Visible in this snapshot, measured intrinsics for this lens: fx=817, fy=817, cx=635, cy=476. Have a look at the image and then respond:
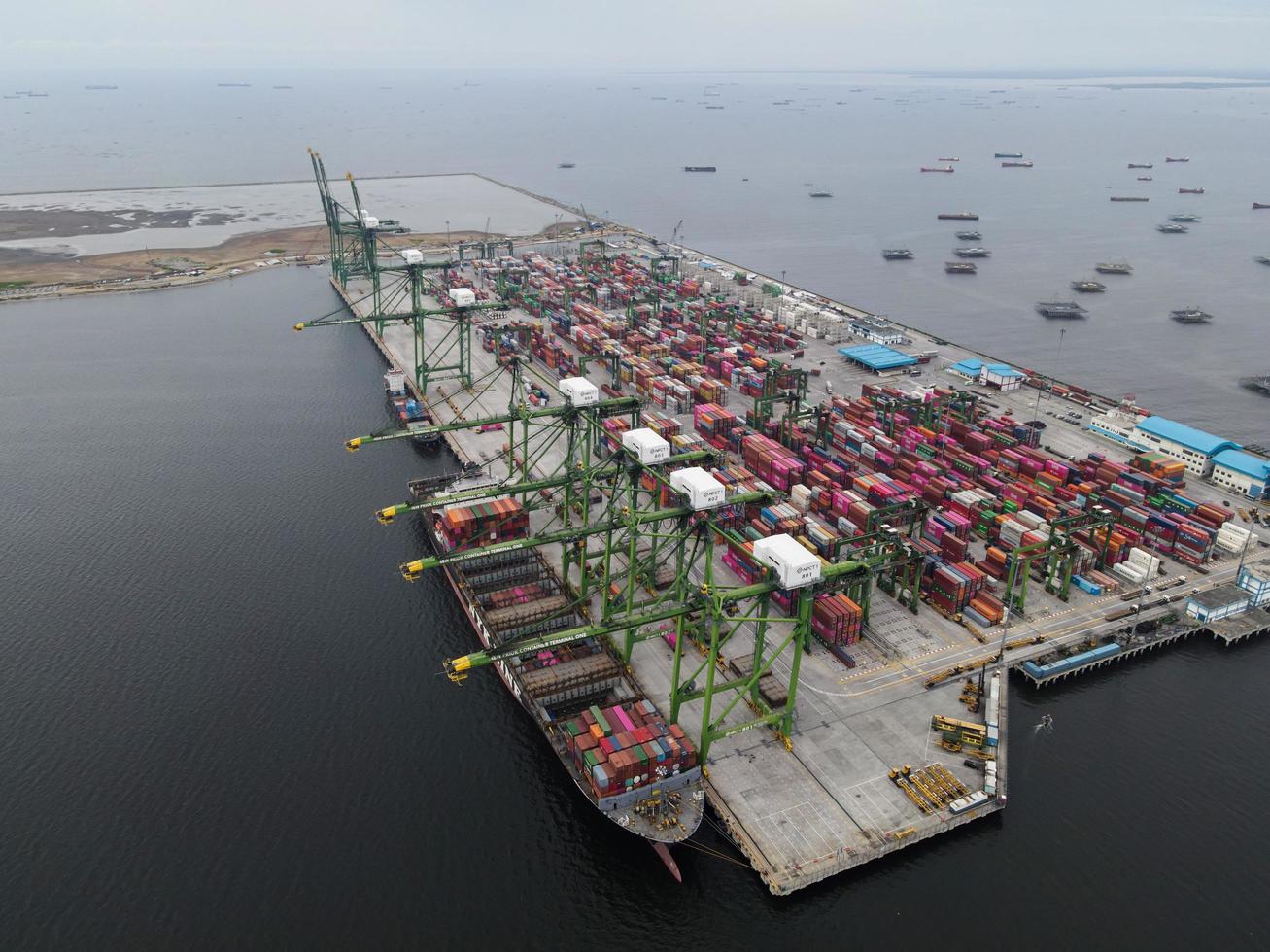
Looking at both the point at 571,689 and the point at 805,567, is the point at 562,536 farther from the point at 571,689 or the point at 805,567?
the point at 805,567

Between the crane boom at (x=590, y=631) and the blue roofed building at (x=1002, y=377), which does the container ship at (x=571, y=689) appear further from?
the blue roofed building at (x=1002, y=377)

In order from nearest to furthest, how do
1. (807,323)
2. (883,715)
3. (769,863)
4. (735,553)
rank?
(769,863), (883,715), (735,553), (807,323)

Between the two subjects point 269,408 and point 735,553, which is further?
point 269,408

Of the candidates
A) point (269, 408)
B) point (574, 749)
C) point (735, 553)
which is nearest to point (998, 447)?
point (735, 553)

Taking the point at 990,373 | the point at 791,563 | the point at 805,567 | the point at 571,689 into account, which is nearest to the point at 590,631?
the point at 571,689

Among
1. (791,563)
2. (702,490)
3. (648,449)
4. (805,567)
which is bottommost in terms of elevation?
(805,567)

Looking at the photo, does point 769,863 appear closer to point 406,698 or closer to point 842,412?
point 406,698

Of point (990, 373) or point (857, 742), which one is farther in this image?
point (990, 373)
